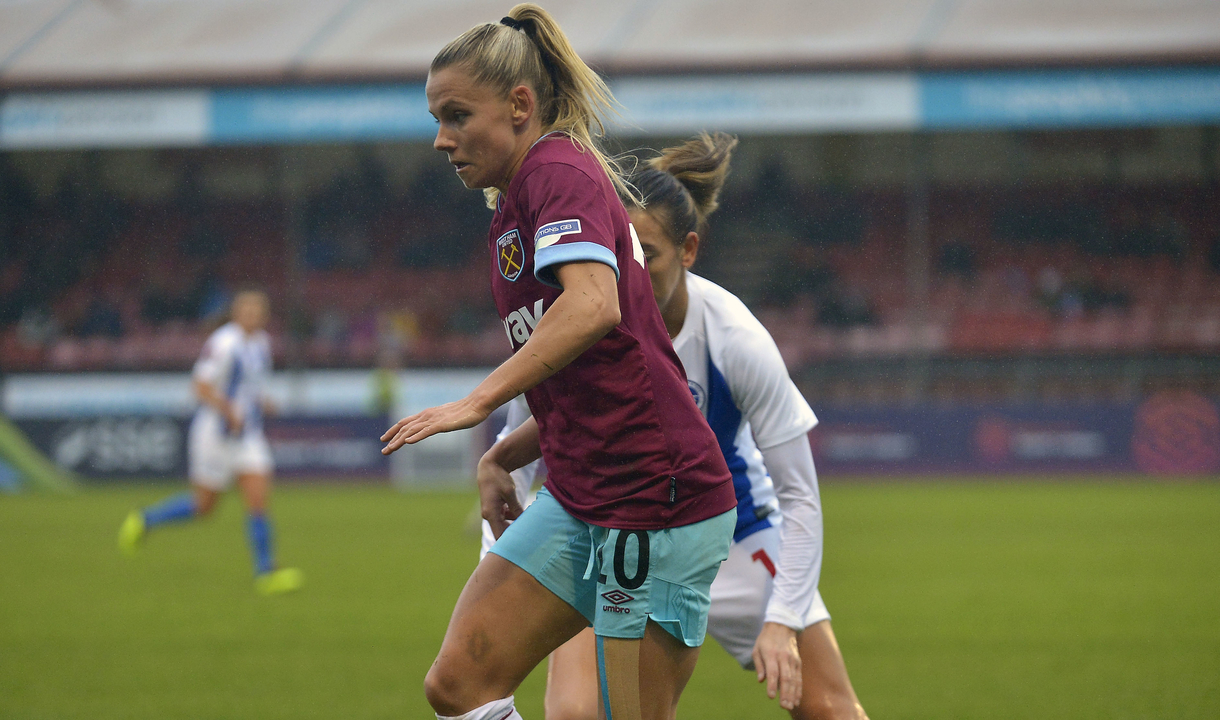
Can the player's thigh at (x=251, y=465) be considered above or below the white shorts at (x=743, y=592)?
below

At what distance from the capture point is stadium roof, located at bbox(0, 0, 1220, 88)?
19.6m

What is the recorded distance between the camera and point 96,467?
17.6 metres

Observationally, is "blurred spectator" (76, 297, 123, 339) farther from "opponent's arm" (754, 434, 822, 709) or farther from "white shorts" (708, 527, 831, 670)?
"opponent's arm" (754, 434, 822, 709)

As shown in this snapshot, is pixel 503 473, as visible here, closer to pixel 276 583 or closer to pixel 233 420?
pixel 276 583

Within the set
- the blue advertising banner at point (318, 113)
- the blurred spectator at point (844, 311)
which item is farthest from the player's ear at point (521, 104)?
the blurred spectator at point (844, 311)

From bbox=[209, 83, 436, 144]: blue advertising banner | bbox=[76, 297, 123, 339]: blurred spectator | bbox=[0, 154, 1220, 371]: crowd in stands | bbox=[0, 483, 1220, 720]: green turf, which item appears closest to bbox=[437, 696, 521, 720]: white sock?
bbox=[0, 483, 1220, 720]: green turf

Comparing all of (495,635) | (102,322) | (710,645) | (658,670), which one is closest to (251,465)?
(710,645)

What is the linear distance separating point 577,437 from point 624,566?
0.27 meters

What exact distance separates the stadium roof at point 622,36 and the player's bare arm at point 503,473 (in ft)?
55.3

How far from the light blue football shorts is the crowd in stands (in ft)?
60.3

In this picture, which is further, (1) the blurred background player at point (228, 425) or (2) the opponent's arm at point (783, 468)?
(1) the blurred background player at point (228, 425)

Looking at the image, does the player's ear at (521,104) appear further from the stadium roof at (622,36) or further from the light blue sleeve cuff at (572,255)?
the stadium roof at (622,36)

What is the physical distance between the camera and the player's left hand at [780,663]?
273cm

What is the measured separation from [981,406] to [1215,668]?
1188cm
